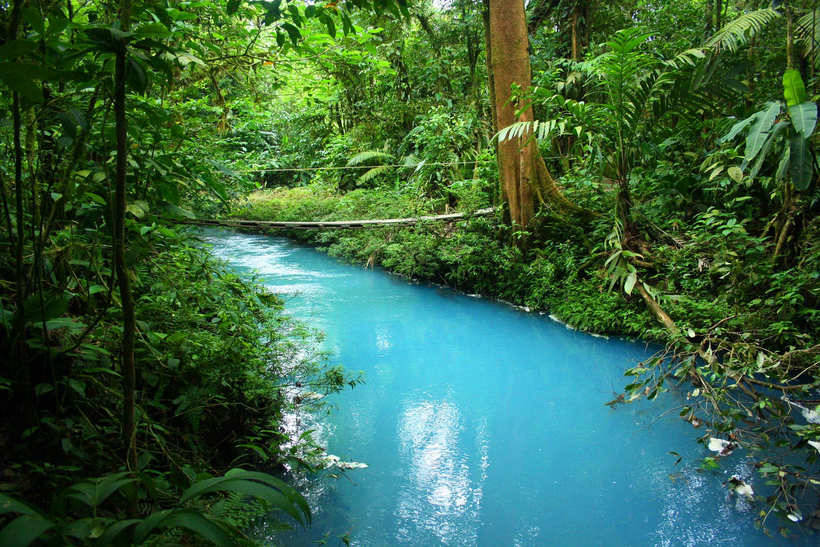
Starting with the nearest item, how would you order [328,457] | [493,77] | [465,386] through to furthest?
[328,457], [465,386], [493,77]

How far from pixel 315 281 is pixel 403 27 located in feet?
16.9

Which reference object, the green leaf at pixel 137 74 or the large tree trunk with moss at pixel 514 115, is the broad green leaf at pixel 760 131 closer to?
the large tree trunk with moss at pixel 514 115

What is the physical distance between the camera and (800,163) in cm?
239

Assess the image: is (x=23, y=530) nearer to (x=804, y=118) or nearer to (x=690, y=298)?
(x=804, y=118)

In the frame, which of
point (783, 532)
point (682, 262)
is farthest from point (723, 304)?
point (783, 532)

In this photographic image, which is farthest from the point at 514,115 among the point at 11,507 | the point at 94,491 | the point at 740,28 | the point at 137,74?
the point at 11,507

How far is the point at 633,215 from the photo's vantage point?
164 inches

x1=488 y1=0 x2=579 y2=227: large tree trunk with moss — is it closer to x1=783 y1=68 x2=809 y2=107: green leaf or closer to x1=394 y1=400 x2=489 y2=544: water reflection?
x1=783 y1=68 x2=809 y2=107: green leaf

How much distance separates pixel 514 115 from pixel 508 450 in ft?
10.0

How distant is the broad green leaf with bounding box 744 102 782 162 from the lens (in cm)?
247

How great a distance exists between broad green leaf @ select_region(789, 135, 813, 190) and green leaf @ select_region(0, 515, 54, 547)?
9.46 ft

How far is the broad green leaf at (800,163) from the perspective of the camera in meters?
2.36

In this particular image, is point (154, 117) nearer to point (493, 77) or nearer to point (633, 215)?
point (633, 215)

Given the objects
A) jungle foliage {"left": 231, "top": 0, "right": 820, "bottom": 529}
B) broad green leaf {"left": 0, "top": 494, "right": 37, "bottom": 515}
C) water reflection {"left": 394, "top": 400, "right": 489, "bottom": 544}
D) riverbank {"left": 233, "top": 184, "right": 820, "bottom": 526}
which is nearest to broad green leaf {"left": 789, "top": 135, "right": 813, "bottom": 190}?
jungle foliage {"left": 231, "top": 0, "right": 820, "bottom": 529}
